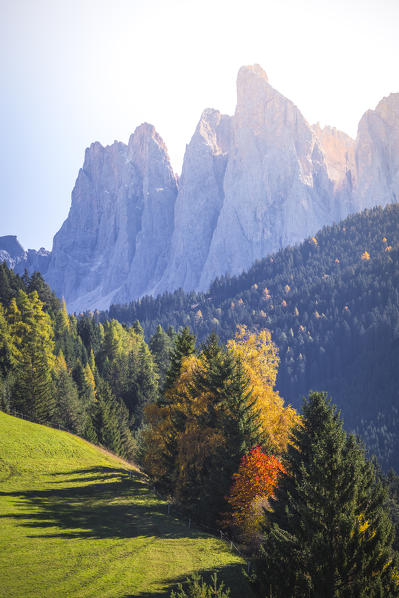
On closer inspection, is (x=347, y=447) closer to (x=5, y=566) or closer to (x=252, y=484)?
(x=252, y=484)

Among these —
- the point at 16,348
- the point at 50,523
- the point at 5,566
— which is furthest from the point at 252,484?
the point at 16,348

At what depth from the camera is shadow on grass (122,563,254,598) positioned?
2367 cm

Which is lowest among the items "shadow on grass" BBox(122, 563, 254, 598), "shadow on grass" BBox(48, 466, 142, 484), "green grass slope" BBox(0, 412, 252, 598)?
"shadow on grass" BBox(122, 563, 254, 598)

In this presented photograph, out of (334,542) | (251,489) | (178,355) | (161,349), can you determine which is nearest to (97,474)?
(178,355)

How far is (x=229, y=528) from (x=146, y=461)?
1182 centimetres

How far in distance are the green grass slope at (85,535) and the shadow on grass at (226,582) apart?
0.07m

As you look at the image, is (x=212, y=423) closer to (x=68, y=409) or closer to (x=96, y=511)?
(x=96, y=511)

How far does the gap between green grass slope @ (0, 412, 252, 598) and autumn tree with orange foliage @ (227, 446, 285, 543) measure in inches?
92.4

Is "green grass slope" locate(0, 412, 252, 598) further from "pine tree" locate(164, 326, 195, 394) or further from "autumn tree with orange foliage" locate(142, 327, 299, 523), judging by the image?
"pine tree" locate(164, 326, 195, 394)

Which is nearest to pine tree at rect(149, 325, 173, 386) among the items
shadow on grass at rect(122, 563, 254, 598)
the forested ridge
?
the forested ridge

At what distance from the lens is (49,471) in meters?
42.6

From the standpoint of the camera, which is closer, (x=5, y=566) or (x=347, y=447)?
(x=5, y=566)

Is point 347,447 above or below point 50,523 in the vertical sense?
above

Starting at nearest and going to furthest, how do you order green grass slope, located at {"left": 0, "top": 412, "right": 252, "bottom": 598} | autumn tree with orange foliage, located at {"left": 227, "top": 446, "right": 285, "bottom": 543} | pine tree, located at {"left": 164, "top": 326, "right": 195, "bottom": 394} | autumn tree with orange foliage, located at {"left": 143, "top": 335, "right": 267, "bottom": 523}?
green grass slope, located at {"left": 0, "top": 412, "right": 252, "bottom": 598}, autumn tree with orange foliage, located at {"left": 227, "top": 446, "right": 285, "bottom": 543}, autumn tree with orange foliage, located at {"left": 143, "top": 335, "right": 267, "bottom": 523}, pine tree, located at {"left": 164, "top": 326, "right": 195, "bottom": 394}
